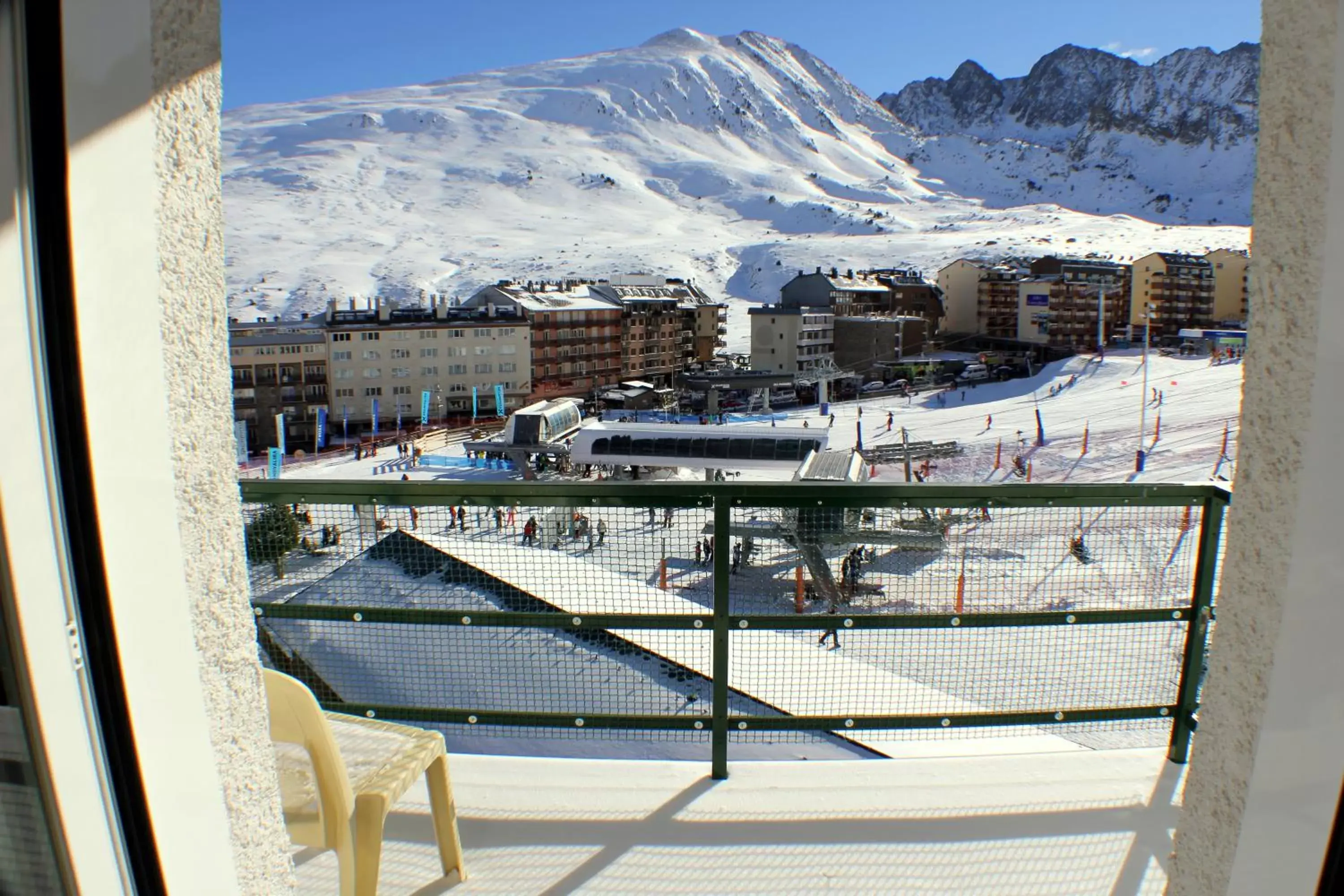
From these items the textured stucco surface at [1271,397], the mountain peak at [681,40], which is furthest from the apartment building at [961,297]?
the mountain peak at [681,40]

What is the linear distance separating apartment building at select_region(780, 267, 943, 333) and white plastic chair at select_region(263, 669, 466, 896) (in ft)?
120

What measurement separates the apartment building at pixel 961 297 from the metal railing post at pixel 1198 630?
138ft

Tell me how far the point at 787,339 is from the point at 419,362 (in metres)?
13.9

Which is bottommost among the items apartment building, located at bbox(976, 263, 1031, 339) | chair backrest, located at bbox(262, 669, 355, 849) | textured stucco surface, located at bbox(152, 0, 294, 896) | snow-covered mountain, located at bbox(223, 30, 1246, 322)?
chair backrest, located at bbox(262, 669, 355, 849)

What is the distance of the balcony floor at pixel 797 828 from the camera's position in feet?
4.97

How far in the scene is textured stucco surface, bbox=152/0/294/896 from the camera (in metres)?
0.74

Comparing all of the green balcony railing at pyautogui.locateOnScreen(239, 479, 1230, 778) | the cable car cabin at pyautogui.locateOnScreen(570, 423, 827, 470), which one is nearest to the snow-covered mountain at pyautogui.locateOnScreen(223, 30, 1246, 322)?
the cable car cabin at pyautogui.locateOnScreen(570, 423, 827, 470)

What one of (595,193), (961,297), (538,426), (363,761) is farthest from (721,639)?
(595,193)

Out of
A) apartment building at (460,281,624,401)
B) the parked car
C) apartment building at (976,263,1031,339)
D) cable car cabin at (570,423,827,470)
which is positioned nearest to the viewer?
cable car cabin at (570,423,827,470)

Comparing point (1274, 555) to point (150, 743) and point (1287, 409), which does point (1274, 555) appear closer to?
point (1287, 409)

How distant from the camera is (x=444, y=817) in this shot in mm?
1506

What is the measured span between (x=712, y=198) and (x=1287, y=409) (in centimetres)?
9579

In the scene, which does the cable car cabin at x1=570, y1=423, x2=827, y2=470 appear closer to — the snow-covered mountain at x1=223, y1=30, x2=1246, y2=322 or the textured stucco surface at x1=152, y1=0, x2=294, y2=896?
the textured stucco surface at x1=152, y1=0, x2=294, y2=896

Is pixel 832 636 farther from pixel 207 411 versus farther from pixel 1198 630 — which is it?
pixel 207 411
